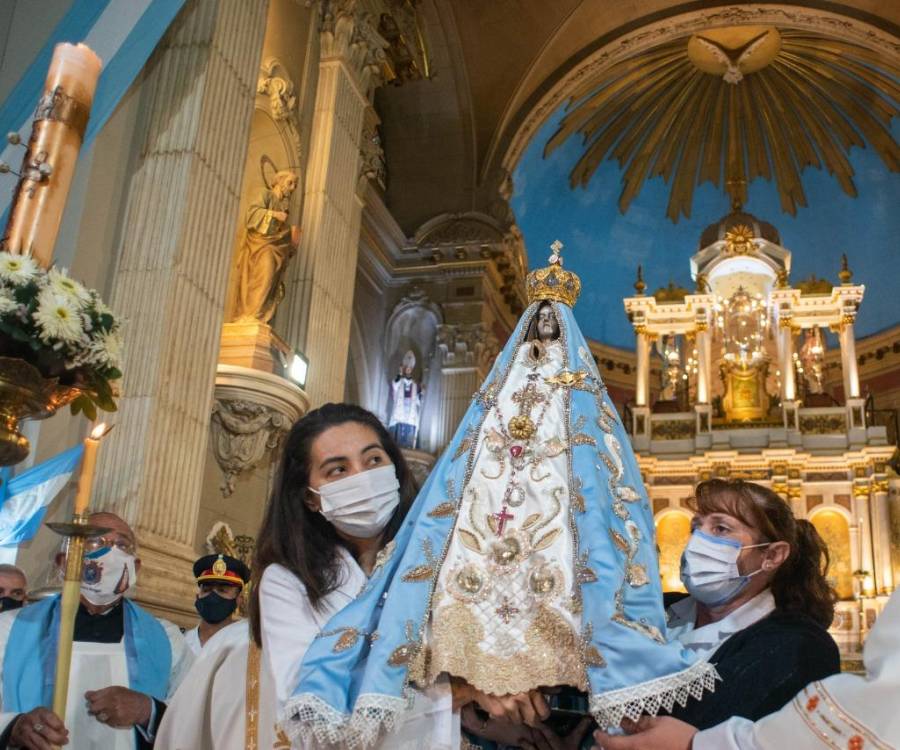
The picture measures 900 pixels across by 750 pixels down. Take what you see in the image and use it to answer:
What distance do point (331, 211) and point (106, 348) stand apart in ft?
17.7

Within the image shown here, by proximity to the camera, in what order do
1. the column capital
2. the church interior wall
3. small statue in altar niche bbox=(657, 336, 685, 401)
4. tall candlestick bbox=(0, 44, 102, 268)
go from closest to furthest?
1. tall candlestick bbox=(0, 44, 102, 268)
2. the church interior wall
3. the column capital
4. small statue in altar niche bbox=(657, 336, 685, 401)

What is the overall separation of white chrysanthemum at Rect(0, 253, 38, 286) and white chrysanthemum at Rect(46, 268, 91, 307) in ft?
0.17

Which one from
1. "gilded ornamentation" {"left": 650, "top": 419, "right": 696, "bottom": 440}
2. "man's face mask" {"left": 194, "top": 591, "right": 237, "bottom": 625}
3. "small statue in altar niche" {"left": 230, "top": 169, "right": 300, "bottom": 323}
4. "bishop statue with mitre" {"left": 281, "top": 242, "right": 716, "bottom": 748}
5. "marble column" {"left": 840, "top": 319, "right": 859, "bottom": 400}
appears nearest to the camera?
"bishop statue with mitre" {"left": 281, "top": 242, "right": 716, "bottom": 748}

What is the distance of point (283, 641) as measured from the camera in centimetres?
207

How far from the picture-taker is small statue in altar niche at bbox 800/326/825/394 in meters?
15.6

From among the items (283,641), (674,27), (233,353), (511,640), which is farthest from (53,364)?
(674,27)

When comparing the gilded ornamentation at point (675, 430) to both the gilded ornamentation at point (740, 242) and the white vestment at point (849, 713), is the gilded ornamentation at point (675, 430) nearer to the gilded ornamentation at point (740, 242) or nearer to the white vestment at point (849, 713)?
the gilded ornamentation at point (740, 242)

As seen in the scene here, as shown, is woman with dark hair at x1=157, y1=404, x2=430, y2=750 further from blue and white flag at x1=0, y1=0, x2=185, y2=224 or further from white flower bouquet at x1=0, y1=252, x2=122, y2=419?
blue and white flag at x1=0, y1=0, x2=185, y2=224

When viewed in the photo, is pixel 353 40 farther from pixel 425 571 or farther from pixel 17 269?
pixel 425 571

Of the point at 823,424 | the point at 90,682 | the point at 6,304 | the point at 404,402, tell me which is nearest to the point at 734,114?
the point at 823,424

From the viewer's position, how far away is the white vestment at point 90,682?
309 cm

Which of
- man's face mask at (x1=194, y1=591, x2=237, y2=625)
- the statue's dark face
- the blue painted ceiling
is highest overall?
the blue painted ceiling

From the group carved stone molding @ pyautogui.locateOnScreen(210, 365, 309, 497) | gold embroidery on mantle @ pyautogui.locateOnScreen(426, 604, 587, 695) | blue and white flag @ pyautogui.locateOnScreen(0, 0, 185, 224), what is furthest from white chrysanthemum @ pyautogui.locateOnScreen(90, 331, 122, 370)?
carved stone molding @ pyautogui.locateOnScreen(210, 365, 309, 497)

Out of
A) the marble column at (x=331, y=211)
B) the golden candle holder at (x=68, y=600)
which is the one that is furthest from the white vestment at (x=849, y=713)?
the marble column at (x=331, y=211)
